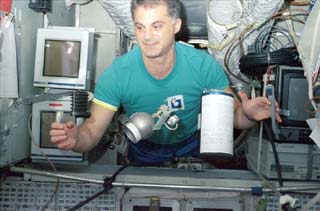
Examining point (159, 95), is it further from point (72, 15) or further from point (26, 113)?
point (72, 15)

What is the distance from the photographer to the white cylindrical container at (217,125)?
1.29 m

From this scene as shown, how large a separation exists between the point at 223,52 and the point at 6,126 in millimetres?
1107

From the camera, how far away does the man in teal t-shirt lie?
150 centimetres

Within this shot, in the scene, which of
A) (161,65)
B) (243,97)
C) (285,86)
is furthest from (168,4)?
(285,86)

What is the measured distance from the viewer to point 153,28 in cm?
149

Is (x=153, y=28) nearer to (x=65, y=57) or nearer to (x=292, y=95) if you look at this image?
(x=65, y=57)

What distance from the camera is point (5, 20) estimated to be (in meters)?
1.25

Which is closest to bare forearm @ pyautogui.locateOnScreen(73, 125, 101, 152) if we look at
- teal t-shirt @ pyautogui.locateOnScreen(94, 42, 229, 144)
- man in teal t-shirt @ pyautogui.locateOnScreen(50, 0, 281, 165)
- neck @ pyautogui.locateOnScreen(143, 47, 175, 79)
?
man in teal t-shirt @ pyautogui.locateOnScreen(50, 0, 281, 165)

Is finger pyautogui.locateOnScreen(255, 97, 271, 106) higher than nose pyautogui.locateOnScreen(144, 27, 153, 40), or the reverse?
nose pyautogui.locateOnScreen(144, 27, 153, 40)

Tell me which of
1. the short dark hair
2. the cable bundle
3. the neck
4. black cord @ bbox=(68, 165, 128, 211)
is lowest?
black cord @ bbox=(68, 165, 128, 211)

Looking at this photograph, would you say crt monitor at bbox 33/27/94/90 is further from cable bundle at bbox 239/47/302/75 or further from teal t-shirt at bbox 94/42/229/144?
cable bundle at bbox 239/47/302/75

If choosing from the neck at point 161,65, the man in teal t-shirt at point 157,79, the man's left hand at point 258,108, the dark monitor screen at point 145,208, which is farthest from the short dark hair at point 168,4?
the dark monitor screen at point 145,208

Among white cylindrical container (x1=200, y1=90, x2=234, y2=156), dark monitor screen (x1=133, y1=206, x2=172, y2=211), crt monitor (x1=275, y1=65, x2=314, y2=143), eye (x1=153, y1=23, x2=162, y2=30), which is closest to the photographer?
white cylindrical container (x1=200, y1=90, x2=234, y2=156)

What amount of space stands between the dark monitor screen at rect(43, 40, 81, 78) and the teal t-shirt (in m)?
0.17
